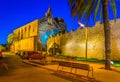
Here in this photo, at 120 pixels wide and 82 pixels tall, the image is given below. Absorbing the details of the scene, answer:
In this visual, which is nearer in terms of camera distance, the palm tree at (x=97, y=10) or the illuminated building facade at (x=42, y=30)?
the palm tree at (x=97, y=10)

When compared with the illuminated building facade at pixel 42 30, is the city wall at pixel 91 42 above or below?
below

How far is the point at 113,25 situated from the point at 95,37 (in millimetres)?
4861

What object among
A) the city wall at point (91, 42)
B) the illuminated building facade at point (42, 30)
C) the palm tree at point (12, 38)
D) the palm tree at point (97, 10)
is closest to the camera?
the palm tree at point (97, 10)

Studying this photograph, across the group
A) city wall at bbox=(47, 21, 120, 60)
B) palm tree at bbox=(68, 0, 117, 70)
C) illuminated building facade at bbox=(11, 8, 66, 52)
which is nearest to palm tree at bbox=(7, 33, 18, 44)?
illuminated building facade at bbox=(11, 8, 66, 52)

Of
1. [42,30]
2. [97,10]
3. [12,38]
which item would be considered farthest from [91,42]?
[12,38]

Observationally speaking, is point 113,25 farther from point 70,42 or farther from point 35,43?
point 35,43

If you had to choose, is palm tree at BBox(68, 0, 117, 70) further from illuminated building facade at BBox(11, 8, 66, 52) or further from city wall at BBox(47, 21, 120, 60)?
illuminated building facade at BBox(11, 8, 66, 52)

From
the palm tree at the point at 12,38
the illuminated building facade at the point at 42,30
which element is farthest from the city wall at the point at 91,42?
the palm tree at the point at 12,38

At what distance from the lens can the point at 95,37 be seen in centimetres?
3353

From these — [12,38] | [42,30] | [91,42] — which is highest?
[42,30]

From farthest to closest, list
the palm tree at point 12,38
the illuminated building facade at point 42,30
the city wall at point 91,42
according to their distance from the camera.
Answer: the palm tree at point 12,38 < the illuminated building facade at point 42,30 < the city wall at point 91,42

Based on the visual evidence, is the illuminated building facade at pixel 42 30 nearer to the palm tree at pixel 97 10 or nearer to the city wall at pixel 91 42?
the city wall at pixel 91 42

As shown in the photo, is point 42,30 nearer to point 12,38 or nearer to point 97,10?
point 12,38

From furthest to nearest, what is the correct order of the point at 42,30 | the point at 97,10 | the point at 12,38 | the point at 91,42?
the point at 12,38
the point at 42,30
the point at 91,42
the point at 97,10
